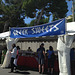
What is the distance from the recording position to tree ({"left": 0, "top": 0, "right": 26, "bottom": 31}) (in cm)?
2883

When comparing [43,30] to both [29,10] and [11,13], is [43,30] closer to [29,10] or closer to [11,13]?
[29,10]

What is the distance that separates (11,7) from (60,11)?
11754 millimetres

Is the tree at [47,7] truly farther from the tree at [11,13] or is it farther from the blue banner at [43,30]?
the blue banner at [43,30]

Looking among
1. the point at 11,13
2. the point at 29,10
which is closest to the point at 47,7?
the point at 29,10

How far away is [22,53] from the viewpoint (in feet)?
30.6

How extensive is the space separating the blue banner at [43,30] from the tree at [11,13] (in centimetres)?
2184

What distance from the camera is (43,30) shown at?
257 inches

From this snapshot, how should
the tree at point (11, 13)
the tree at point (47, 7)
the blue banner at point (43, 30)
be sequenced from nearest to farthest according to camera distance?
1. the blue banner at point (43, 30)
2. the tree at point (47, 7)
3. the tree at point (11, 13)

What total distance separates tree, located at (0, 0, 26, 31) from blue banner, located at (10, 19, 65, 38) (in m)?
21.8

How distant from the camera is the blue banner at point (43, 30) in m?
5.90

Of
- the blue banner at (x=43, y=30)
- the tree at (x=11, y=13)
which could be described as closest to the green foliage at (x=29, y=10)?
the tree at (x=11, y=13)

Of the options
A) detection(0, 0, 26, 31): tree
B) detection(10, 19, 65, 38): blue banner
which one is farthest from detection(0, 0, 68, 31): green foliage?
detection(10, 19, 65, 38): blue banner

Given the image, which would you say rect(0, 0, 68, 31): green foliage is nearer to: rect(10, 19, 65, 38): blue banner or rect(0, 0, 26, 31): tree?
rect(0, 0, 26, 31): tree

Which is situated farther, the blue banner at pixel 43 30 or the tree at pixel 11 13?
the tree at pixel 11 13
